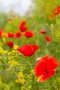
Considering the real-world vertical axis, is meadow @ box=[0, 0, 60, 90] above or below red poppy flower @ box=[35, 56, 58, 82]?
above

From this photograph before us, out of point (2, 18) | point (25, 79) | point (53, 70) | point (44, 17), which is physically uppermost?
point (2, 18)

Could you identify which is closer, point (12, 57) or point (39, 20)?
point (12, 57)

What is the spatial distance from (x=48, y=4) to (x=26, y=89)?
4975 millimetres

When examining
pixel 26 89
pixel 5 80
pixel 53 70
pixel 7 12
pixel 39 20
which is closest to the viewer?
pixel 53 70

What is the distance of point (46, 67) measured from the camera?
7.69 ft

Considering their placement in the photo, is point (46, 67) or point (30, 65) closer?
point (46, 67)

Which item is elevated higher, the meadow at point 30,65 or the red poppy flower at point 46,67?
the meadow at point 30,65

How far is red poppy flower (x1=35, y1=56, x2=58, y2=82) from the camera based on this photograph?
225cm

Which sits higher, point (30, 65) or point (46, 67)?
point (30, 65)

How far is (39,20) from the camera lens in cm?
809

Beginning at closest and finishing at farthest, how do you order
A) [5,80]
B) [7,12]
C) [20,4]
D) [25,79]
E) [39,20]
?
[25,79] → [5,80] → [39,20] → [20,4] → [7,12]

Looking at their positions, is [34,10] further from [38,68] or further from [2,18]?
[38,68]

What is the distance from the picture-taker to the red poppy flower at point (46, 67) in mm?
2252

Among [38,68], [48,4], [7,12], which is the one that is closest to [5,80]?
[38,68]
